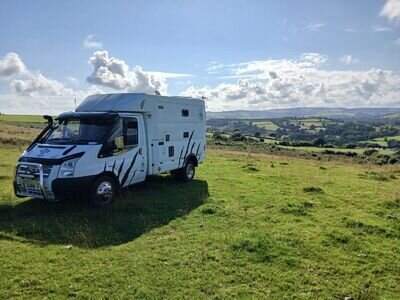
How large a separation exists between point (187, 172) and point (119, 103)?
4393 millimetres

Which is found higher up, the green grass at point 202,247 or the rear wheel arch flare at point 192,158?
the rear wheel arch flare at point 192,158

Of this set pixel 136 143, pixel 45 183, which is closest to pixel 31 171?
pixel 45 183

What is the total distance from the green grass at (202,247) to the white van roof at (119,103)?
8.88 feet

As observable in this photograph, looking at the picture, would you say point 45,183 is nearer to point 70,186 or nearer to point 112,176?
point 70,186

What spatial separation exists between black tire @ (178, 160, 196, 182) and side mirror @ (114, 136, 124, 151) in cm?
414

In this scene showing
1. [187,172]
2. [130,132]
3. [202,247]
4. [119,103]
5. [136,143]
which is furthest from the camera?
[187,172]

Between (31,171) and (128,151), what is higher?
(128,151)

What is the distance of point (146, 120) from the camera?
11.8 metres

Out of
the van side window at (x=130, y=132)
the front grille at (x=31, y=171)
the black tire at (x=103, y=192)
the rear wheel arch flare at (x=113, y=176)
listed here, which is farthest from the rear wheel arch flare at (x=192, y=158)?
the front grille at (x=31, y=171)

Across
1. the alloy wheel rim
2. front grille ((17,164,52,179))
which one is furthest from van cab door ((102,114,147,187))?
front grille ((17,164,52,179))

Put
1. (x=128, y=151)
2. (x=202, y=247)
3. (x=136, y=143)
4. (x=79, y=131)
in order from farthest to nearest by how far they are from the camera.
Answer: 1. (x=136, y=143)
2. (x=128, y=151)
3. (x=79, y=131)
4. (x=202, y=247)

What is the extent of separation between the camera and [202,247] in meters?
7.28

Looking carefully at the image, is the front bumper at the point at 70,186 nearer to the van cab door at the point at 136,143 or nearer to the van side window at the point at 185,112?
the van cab door at the point at 136,143

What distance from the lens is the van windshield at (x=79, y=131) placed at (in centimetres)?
997
